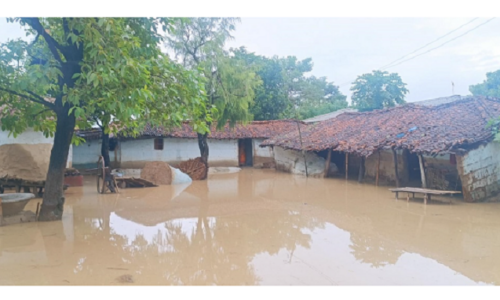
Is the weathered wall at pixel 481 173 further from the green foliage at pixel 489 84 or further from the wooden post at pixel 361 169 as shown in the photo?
the green foliage at pixel 489 84

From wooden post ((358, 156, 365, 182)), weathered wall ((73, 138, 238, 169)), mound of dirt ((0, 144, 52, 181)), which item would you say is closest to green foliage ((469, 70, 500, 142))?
wooden post ((358, 156, 365, 182))

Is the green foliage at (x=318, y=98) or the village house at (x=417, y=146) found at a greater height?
the green foliage at (x=318, y=98)

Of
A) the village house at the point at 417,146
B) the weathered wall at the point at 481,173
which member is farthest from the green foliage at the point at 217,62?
the weathered wall at the point at 481,173

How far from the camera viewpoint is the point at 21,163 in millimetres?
10969

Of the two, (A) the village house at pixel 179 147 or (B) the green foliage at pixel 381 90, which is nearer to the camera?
(A) the village house at pixel 179 147

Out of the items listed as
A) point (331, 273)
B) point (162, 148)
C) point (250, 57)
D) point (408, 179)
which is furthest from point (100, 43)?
point (250, 57)

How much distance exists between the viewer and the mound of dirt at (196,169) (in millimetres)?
17266

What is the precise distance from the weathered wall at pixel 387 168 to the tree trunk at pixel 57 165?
469 inches

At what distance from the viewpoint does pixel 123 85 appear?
6.32m

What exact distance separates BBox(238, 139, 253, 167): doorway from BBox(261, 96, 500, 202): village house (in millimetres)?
5050

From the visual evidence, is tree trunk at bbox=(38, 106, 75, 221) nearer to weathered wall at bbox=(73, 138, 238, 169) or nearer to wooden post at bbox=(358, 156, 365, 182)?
wooden post at bbox=(358, 156, 365, 182)

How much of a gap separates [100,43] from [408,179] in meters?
12.5

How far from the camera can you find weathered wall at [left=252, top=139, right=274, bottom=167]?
24.8m

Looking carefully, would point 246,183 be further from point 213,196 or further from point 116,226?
point 116,226
